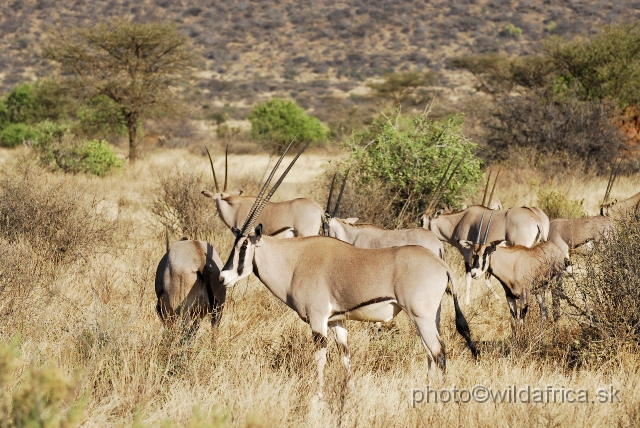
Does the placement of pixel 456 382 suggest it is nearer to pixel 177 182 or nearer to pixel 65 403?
pixel 65 403

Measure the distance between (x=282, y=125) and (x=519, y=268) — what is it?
21769 mm

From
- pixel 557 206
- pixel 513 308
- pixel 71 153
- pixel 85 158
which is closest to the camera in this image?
pixel 513 308

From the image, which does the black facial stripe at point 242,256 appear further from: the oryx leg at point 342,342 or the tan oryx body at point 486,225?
the tan oryx body at point 486,225

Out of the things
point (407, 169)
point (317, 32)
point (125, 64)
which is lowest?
point (317, 32)

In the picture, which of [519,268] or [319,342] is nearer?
[319,342]

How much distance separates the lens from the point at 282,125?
28031 mm

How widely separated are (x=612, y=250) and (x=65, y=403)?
4066mm

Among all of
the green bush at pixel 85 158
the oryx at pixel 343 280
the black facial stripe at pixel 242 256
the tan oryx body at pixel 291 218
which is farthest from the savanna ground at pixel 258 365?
the green bush at pixel 85 158

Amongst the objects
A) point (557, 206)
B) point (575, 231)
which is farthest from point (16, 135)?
point (575, 231)

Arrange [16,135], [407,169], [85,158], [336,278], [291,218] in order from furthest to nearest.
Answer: [16,135], [85,158], [407,169], [291,218], [336,278]

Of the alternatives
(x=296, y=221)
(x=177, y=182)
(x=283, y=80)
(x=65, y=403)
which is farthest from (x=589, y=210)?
(x=283, y=80)

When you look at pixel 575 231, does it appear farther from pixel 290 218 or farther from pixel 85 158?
pixel 85 158

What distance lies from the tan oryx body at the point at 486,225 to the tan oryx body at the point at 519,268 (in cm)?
147

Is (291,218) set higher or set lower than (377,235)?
lower
